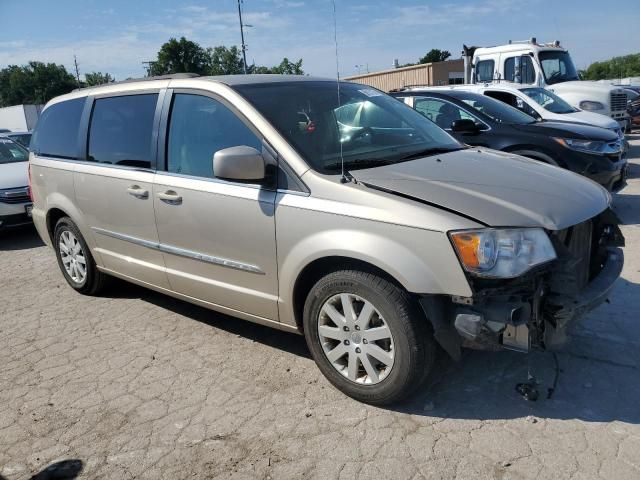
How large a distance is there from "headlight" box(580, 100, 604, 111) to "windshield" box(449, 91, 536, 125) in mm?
6642

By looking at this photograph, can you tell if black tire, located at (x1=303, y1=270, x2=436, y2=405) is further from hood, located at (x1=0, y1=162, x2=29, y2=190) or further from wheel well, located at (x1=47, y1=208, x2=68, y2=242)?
hood, located at (x1=0, y1=162, x2=29, y2=190)

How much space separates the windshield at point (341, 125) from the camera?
330 centimetres

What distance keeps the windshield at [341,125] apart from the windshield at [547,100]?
23.0 feet

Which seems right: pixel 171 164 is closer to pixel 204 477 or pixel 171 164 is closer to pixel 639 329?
pixel 204 477

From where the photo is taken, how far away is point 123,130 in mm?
4297

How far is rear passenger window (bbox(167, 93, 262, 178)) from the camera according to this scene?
3479 mm

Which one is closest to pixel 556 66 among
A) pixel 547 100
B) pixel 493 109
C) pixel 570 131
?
pixel 547 100

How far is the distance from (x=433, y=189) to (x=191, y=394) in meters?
1.89

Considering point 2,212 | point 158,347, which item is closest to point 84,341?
point 158,347

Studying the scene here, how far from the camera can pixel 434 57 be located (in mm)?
65500

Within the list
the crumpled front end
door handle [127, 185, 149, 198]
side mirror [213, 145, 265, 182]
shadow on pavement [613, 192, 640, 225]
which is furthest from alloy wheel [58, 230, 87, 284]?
shadow on pavement [613, 192, 640, 225]

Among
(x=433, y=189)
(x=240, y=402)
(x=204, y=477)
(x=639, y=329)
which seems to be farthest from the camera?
(x=639, y=329)

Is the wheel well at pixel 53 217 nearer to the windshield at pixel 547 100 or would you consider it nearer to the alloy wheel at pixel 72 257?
the alloy wheel at pixel 72 257

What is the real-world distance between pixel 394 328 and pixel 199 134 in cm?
188
